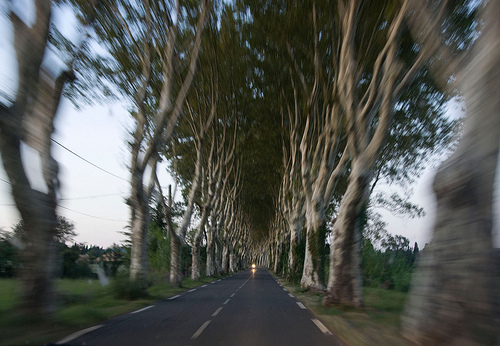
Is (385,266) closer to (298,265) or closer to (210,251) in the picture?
(298,265)

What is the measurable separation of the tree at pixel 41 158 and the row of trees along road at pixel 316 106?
28 mm

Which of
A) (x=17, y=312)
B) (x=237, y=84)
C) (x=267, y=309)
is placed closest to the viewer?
(x=17, y=312)

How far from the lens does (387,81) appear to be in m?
11.3

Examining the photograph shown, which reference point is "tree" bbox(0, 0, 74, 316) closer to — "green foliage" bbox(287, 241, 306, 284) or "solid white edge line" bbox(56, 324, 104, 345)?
"solid white edge line" bbox(56, 324, 104, 345)

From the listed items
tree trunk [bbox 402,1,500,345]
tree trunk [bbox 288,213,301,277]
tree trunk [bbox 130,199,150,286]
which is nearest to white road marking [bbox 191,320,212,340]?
tree trunk [bbox 402,1,500,345]

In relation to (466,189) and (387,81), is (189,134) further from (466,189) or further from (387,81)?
(466,189)

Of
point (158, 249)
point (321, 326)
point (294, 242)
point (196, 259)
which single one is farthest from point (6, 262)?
point (321, 326)

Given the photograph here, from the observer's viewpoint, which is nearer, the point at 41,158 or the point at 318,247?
the point at 41,158

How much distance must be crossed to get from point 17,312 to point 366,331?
6.74 meters

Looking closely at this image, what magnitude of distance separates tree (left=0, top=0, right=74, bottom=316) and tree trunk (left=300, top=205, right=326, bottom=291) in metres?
12.9

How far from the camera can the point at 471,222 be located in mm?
5973

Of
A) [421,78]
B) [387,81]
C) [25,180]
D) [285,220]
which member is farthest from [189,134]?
[25,180]

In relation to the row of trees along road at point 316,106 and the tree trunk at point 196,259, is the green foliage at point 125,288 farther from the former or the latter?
the tree trunk at point 196,259

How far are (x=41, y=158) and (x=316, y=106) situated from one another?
1436cm
